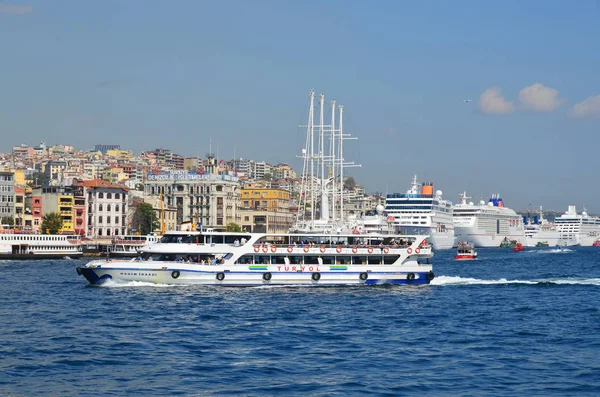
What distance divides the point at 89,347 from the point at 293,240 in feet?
71.5

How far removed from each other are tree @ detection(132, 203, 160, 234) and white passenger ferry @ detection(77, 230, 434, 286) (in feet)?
260

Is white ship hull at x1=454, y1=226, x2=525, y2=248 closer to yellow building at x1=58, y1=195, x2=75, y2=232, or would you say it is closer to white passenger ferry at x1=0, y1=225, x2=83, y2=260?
yellow building at x1=58, y1=195, x2=75, y2=232

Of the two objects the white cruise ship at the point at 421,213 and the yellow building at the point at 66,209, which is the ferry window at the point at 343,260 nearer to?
the yellow building at the point at 66,209

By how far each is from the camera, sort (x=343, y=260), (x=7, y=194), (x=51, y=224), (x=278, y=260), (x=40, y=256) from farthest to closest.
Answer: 1. (x=7, y=194)
2. (x=51, y=224)
3. (x=40, y=256)
4. (x=343, y=260)
5. (x=278, y=260)

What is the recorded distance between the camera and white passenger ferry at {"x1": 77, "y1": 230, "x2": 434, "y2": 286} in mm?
47938

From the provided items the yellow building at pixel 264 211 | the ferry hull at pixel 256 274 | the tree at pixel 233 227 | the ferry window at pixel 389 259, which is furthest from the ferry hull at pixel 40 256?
the yellow building at pixel 264 211

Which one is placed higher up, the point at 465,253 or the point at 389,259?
the point at 465,253

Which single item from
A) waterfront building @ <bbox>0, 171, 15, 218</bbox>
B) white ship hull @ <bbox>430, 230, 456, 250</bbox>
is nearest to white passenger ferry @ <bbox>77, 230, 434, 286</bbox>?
waterfront building @ <bbox>0, 171, 15, 218</bbox>

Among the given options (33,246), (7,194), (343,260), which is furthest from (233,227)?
(343,260)

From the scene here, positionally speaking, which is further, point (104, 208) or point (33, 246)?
point (104, 208)

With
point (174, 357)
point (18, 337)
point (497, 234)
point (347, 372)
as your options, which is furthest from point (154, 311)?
point (497, 234)

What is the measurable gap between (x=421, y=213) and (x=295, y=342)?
397ft

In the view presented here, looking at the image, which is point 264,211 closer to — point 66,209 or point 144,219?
point 144,219

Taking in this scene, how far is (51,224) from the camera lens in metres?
111
